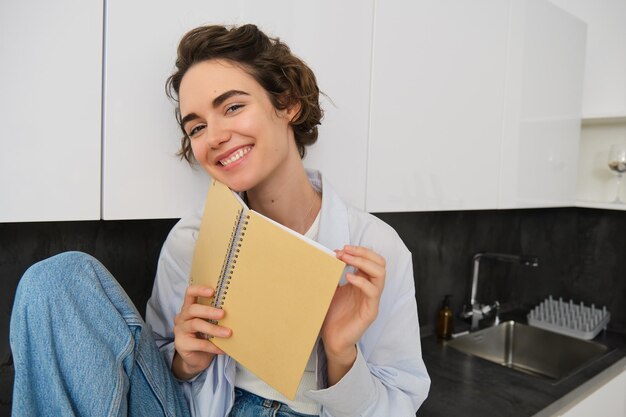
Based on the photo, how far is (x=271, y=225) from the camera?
63cm

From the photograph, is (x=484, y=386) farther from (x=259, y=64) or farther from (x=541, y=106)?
(x=259, y=64)

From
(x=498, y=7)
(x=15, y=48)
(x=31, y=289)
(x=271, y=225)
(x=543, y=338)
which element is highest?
(x=498, y=7)

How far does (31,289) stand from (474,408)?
1.10 metres

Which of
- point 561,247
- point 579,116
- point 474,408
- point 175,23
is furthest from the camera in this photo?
point 561,247

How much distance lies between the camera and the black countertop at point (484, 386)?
1.23m

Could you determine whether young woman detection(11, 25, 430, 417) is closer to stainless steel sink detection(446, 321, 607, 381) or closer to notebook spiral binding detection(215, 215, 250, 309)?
notebook spiral binding detection(215, 215, 250, 309)

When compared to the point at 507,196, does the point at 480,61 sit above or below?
above

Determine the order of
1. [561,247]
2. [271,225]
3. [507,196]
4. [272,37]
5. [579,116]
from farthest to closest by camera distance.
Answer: [561,247]
[579,116]
[507,196]
[272,37]
[271,225]

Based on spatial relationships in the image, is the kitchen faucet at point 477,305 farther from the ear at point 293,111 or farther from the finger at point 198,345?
the finger at point 198,345

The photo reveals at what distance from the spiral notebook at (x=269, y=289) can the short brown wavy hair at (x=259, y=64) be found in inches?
10.3

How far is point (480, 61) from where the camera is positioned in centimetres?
133

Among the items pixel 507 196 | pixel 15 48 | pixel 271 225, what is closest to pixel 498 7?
pixel 507 196

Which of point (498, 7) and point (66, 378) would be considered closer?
point (66, 378)

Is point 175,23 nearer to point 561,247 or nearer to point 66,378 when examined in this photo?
point 66,378
